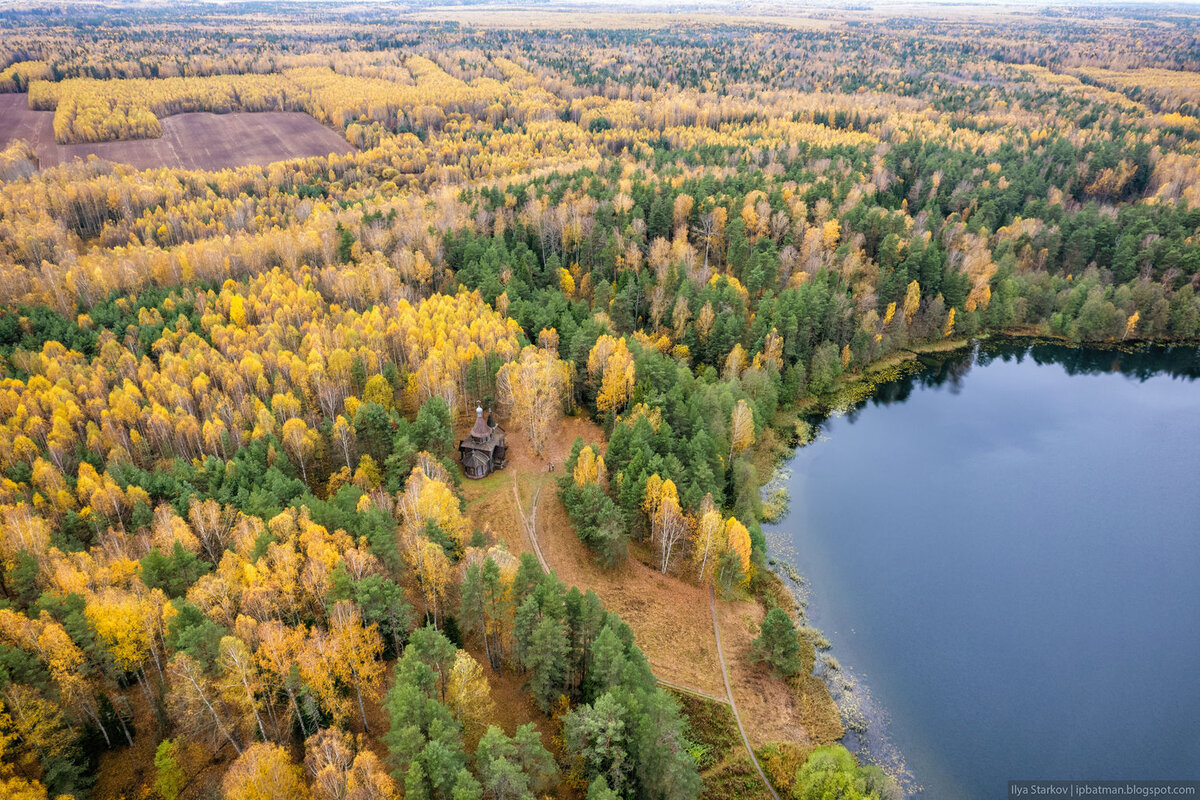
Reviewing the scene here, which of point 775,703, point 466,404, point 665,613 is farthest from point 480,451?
point 775,703

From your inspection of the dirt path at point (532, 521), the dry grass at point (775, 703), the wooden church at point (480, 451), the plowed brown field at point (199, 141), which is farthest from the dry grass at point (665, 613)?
the plowed brown field at point (199, 141)

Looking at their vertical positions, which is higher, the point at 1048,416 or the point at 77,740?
the point at 77,740

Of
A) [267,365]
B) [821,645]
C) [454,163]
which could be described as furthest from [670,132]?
[821,645]

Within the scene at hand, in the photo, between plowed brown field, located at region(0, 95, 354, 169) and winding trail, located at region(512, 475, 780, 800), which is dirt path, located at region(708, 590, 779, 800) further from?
plowed brown field, located at region(0, 95, 354, 169)

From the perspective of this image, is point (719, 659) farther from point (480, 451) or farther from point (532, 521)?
point (480, 451)

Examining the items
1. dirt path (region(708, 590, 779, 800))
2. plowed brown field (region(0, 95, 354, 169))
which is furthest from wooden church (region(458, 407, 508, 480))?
plowed brown field (region(0, 95, 354, 169))

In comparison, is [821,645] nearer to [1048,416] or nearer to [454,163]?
[1048,416]
